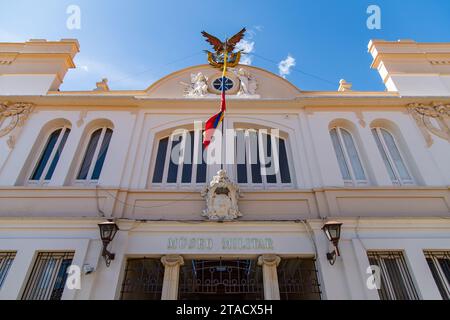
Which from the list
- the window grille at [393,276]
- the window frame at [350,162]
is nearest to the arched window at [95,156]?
the window frame at [350,162]

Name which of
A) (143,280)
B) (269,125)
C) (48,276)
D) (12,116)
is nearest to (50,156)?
(12,116)

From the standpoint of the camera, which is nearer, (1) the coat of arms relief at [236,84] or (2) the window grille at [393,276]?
(2) the window grille at [393,276]

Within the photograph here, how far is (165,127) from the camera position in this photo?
8.61 metres

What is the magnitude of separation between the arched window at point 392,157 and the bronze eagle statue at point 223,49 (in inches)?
207

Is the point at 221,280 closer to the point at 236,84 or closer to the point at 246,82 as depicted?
the point at 236,84

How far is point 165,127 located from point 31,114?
4.00 m

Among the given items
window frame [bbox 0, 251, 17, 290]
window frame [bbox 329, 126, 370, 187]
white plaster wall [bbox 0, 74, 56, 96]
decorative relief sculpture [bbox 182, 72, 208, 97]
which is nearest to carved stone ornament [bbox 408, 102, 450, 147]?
window frame [bbox 329, 126, 370, 187]

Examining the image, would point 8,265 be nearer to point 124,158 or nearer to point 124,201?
point 124,201

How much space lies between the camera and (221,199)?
6.87 meters

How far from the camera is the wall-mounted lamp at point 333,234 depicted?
19.6ft

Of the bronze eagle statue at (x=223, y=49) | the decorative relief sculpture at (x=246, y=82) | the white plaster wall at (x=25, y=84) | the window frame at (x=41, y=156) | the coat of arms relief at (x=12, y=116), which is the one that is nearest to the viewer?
the window frame at (x=41, y=156)

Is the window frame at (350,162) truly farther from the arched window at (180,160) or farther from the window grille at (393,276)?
the arched window at (180,160)

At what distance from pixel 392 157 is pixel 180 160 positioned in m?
6.11
